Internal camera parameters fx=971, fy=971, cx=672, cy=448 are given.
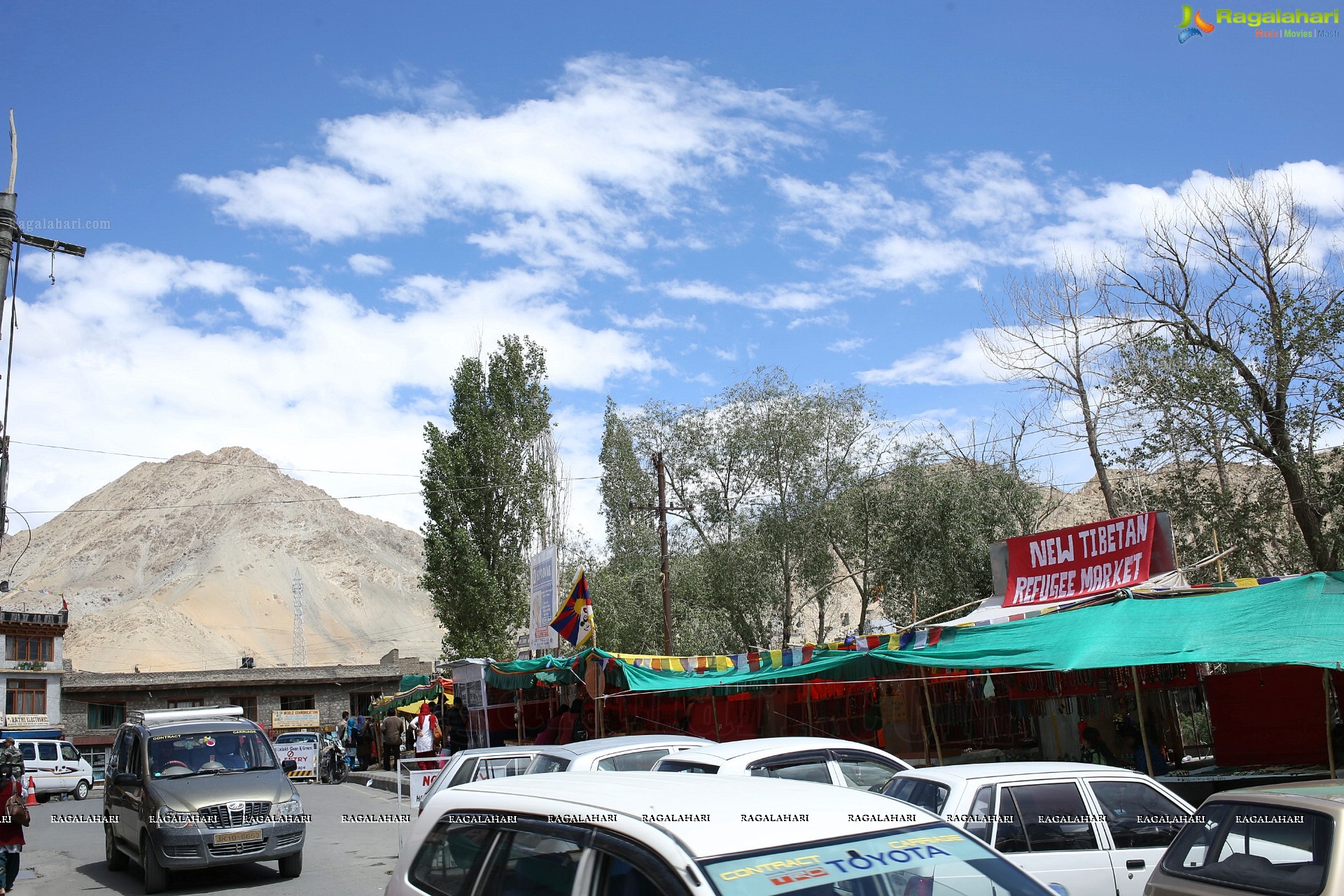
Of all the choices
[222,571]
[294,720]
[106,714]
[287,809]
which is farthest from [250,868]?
[222,571]

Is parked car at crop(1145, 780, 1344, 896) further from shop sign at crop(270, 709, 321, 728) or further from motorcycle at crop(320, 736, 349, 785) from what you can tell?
shop sign at crop(270, 709, 321, 728)

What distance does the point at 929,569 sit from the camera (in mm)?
32719

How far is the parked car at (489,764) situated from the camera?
30.6 ft

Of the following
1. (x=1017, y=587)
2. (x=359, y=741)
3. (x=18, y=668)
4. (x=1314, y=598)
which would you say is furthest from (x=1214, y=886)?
(x=18, y=668)

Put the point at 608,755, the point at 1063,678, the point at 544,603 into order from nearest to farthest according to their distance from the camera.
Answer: the point at 608,755 → the point at 1063,678 → the point at 544,603

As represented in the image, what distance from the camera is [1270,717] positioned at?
13711 mm

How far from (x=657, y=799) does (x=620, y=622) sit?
1232 inches

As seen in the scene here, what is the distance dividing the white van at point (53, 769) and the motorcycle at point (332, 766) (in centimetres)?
741

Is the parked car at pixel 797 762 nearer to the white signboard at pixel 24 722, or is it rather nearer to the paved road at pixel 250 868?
the paved road at pixel 250 868

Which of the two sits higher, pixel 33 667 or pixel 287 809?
pixel 33 667

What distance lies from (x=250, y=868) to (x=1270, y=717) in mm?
14101

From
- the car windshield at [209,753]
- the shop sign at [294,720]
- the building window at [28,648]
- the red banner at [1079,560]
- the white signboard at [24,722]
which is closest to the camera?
the car windshield at [209,753]

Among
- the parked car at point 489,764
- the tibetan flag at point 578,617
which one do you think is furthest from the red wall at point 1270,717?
the tibetan flag at point 578,617

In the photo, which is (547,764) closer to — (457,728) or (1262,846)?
(1262,846)
